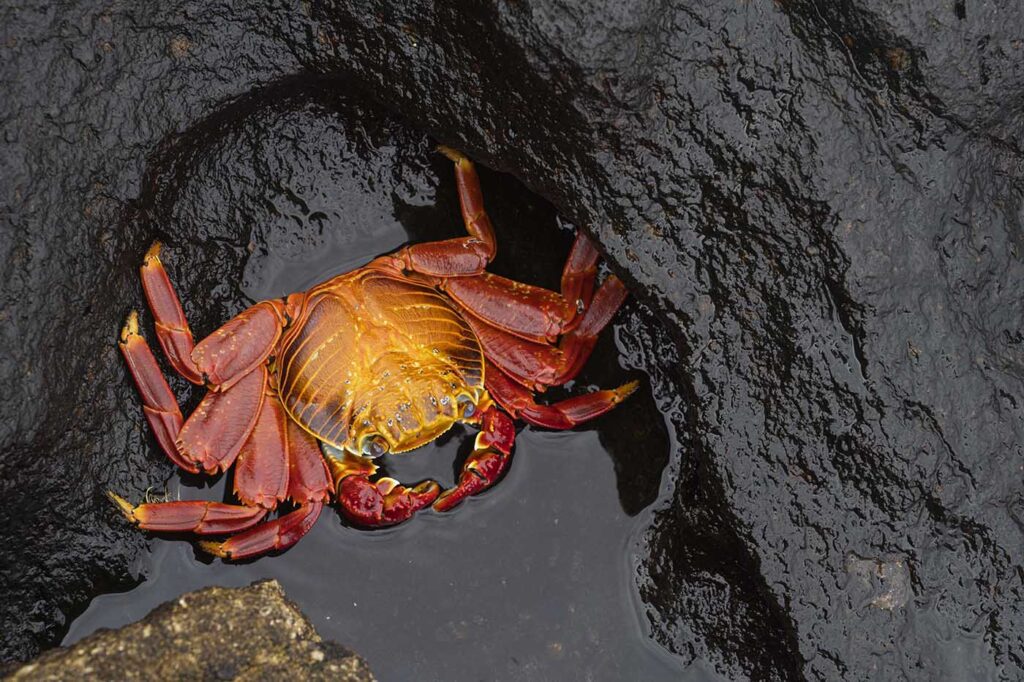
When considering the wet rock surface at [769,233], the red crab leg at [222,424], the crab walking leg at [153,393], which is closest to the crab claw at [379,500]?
the red crab leg at [222,424]

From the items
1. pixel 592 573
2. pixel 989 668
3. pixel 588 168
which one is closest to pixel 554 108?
pixel 588 168

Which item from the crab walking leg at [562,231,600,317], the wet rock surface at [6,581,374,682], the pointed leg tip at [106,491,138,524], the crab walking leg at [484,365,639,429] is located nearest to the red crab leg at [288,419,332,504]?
the pointed leg tip at [106,491,138,524]

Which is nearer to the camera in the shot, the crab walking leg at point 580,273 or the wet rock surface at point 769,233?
the wet rock surface at point 769,233

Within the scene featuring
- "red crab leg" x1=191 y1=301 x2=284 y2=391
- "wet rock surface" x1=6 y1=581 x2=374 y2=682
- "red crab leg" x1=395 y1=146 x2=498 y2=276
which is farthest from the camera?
"red crab leg" x1=395 y1=146 x2=498 y2=276

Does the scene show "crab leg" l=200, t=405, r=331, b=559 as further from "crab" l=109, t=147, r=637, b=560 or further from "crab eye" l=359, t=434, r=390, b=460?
"crab eye" l=359, t=434, r=390, b=460

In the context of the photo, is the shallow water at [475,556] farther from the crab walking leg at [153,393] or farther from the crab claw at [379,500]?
the crab walking leg at [153,393]

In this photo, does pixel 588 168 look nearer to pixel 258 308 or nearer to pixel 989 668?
pixel 258 308
